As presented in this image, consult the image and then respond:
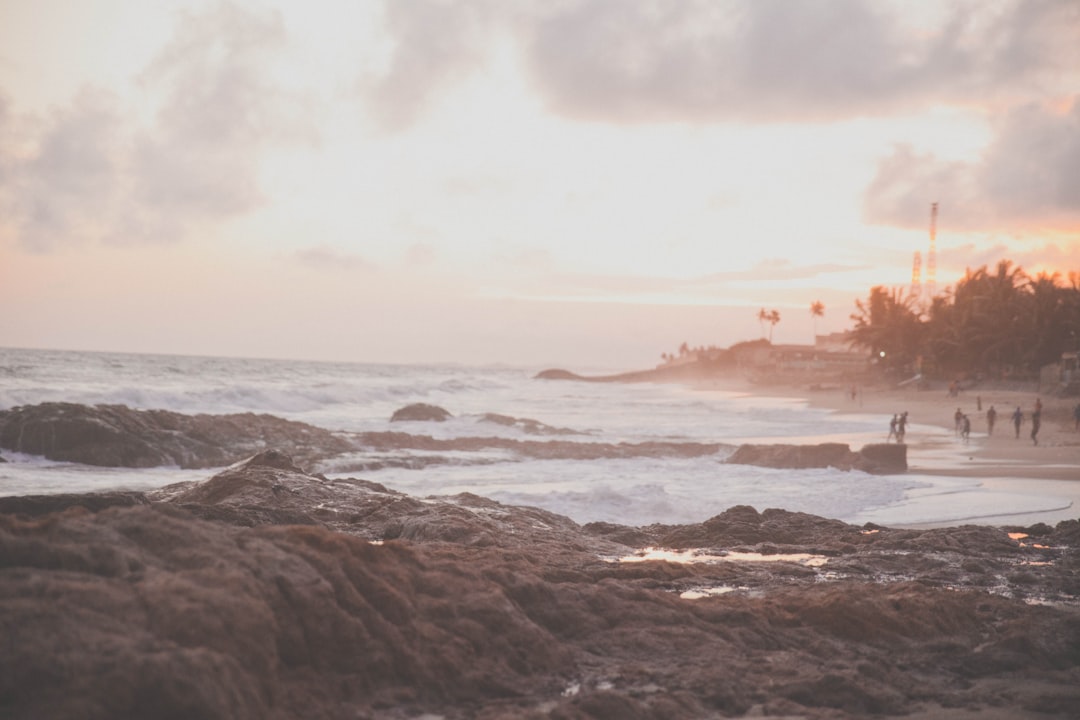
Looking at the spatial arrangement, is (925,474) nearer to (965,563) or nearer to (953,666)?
(965,563)

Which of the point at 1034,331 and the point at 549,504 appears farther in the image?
the point at 1034,331

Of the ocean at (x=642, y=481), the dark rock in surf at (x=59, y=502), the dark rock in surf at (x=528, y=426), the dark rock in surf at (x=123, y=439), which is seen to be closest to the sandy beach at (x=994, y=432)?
the ocean at (x=642, y=481)

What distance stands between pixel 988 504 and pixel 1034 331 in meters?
53.1

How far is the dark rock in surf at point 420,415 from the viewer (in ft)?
129

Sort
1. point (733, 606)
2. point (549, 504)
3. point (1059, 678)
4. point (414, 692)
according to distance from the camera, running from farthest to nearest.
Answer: point (549, 504) < point (733, 606) < point (1059, 678) < point (414, 692)

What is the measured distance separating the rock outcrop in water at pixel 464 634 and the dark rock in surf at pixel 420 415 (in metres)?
31.8

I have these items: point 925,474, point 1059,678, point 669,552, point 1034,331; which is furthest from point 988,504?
point 1034,331

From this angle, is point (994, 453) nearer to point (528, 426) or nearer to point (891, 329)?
point (528, 426)

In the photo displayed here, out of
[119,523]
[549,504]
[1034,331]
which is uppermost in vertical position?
[1034,331]

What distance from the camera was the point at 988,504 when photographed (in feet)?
52.3

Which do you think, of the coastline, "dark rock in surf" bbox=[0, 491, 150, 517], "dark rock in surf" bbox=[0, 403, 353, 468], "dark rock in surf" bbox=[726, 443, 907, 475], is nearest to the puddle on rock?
"dark rock in surf" bbox=[0, 491, 150, 517]

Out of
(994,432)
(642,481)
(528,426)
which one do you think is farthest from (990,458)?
(528,426)

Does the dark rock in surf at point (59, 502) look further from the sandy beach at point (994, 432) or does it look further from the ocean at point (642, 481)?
the sandy beach at point (994, 432)

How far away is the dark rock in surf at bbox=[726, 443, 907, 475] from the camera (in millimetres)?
21984
